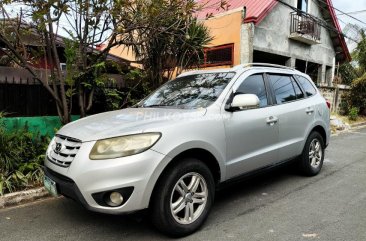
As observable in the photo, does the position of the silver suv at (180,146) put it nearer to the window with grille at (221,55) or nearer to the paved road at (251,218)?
the paved road at (251,218)

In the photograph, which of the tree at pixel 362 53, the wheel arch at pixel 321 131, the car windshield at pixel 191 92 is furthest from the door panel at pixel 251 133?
the tree at pixel 362 53

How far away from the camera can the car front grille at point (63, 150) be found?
11.1 feet

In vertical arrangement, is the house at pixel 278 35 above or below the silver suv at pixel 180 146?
above

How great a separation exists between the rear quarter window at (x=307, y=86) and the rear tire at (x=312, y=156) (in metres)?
0.64

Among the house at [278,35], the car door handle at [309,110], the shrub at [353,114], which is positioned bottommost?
the shrub at [353,114]

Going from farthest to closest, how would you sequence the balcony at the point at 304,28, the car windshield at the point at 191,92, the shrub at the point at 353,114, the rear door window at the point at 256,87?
the balcony at the point at 304,28, the shrub at the point at 353,114, the rear door window at the point at 256,87, the car windshield at the point at 191,92

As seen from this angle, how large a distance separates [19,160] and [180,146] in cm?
297

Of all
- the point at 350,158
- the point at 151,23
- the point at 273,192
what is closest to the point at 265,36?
the point at 350,158

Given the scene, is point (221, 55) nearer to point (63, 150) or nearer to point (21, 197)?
point (21, 197)

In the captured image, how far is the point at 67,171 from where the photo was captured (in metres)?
3.32

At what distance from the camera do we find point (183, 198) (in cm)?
352

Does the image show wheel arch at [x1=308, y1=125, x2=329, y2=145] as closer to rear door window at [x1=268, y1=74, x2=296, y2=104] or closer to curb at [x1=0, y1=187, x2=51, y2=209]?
rear door window at [x1=268, y1=74, x2=296, y2=104]

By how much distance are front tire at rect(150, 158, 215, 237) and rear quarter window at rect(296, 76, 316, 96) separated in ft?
8.82

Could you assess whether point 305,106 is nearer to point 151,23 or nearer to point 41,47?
point 151,23
